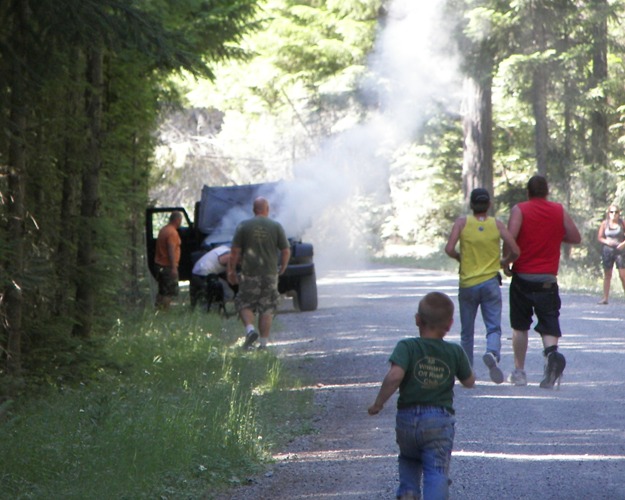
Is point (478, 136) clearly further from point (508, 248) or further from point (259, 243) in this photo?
point (508, 248)

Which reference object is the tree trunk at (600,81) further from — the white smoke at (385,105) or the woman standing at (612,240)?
the woman standing at (612,240)

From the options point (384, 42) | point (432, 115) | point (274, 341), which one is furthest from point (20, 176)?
point (432, 115)

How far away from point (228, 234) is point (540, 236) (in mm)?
10871

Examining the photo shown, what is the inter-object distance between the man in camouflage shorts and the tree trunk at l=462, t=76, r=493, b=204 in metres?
21.1

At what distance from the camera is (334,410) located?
10445 millimetres

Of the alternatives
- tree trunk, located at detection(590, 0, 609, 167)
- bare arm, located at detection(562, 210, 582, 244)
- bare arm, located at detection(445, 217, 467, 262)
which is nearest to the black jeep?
bare arm, located at detection(445, 217, 467, 262)

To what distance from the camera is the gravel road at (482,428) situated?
716 cm

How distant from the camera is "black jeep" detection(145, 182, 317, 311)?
2066cm

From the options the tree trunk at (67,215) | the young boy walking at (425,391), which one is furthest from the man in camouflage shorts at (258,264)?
the young boy walking at (425,391)

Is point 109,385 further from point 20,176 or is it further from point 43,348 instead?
point 20,176

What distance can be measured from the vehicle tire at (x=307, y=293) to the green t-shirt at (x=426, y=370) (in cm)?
1493

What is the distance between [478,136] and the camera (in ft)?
117

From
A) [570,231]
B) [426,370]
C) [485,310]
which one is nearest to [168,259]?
[485,310]

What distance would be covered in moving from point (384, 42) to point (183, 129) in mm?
20174
